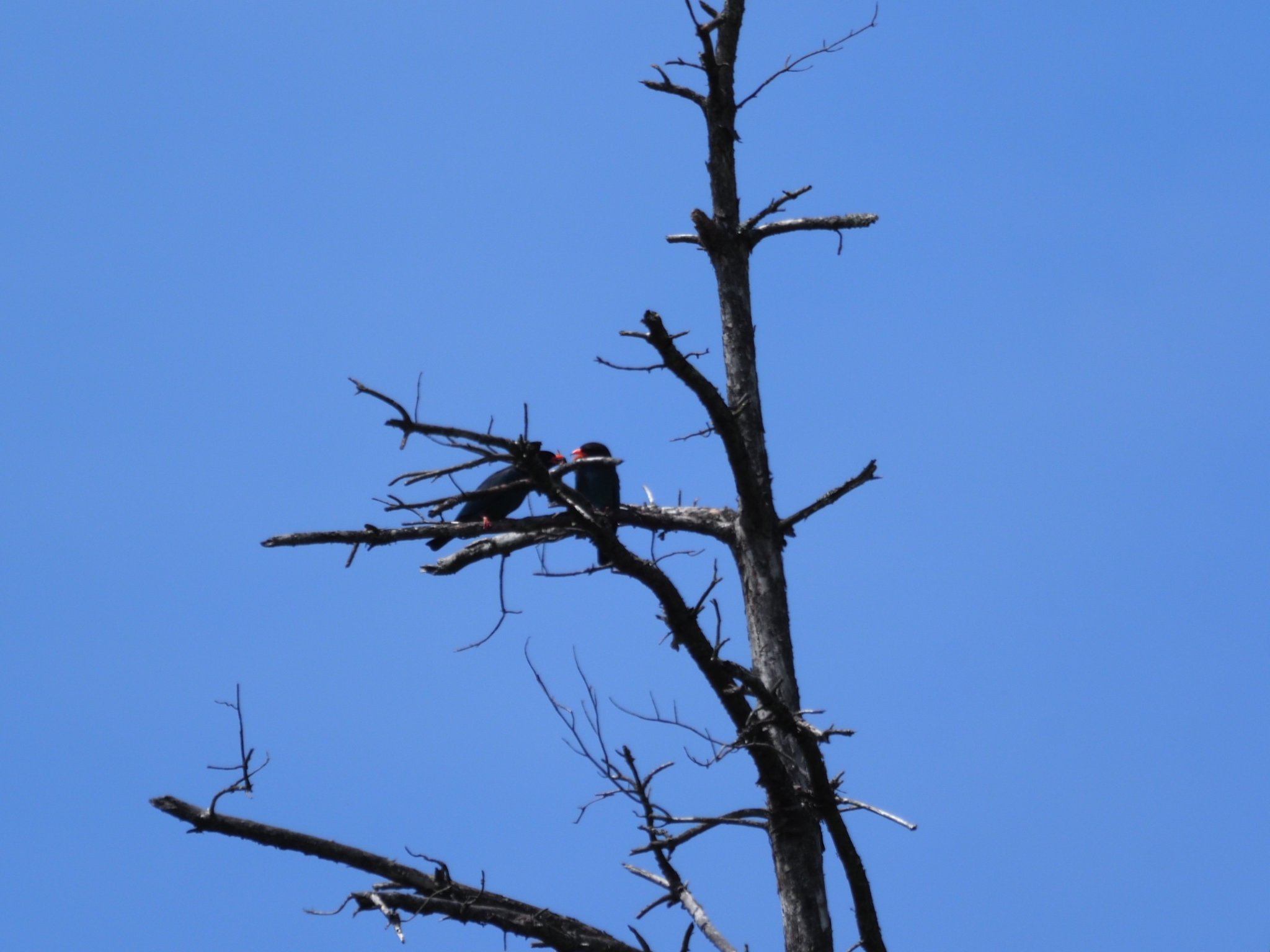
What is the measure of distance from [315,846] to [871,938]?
269cm

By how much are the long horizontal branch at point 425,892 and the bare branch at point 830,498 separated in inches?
88.1

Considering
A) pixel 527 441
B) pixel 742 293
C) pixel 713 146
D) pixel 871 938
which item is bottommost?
pixel 871 938

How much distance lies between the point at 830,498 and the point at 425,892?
2818 millimetres

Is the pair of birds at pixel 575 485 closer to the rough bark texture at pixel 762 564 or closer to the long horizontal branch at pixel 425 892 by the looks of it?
the rough bark texture at pixel 762 564

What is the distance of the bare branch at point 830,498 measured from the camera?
6004mm

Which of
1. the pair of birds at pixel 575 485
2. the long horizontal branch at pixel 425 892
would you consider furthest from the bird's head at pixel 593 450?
the long horizontal branch at pixel 425 892

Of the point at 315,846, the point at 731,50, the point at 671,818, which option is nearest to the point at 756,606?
the point at 671,818

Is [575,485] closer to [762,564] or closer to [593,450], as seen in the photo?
[593,450]

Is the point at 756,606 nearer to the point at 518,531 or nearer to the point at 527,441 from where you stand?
the point at 518,531

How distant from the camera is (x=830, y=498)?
6094 millimetres

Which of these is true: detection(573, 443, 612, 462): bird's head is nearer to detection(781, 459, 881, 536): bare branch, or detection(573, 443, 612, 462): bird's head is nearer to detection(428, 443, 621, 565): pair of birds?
detection(428, 443, 621, 565): pair of birds

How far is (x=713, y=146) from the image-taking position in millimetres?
6621

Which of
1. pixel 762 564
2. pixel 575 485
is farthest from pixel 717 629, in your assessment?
pixel 575 485

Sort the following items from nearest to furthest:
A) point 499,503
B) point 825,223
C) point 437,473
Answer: point 437,473
point 825,223
point 499,503
